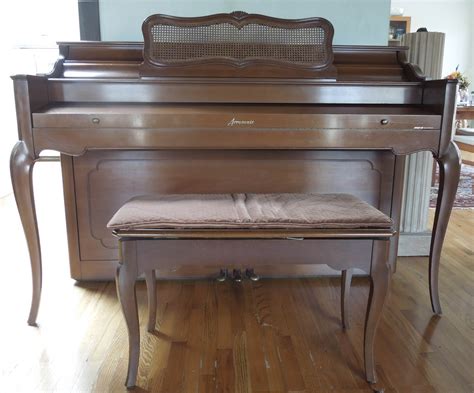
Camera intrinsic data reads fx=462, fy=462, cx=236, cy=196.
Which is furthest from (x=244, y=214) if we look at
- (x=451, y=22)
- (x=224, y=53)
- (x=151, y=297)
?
(x=451, y=22)

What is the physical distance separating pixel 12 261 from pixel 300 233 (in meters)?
1.83

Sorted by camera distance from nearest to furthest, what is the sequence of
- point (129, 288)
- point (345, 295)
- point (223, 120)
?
point (129, 288) → point (223, 120) → point (345, 295)

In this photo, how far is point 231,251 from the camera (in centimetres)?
136

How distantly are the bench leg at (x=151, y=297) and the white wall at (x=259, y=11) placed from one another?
1.23 meters

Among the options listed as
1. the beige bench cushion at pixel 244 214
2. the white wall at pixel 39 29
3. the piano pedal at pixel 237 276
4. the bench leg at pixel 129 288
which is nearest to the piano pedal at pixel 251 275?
the piano pedal at pixel 237 276

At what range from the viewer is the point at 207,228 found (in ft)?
4.37

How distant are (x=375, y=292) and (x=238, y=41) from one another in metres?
1.15

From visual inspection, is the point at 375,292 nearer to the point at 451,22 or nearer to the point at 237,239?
the point at 237,239

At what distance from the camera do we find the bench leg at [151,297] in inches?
66.5

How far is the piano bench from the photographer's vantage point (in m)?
1.32

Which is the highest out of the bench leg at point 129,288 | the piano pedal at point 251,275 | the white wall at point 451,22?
the white wall at point 451,22

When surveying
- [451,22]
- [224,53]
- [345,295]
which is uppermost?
[451,22]

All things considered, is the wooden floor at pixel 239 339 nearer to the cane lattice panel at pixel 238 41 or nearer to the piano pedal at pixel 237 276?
the piano pedal at pixel 237 276

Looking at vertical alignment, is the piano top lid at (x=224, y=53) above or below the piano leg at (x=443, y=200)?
above
